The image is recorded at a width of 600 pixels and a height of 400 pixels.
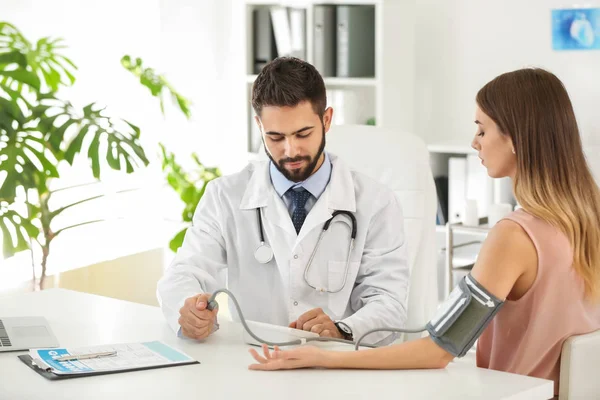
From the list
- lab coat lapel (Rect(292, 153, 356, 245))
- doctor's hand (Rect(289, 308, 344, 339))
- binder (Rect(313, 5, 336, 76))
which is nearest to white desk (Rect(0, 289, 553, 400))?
doctor's hand (Rect(289, 308, 344, 339))

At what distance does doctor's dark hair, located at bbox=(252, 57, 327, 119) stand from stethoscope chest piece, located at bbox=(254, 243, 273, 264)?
1.06ft

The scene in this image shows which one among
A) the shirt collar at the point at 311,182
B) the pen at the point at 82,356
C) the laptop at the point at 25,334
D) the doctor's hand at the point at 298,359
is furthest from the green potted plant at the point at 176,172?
the doctor's hand at the point at 298,359

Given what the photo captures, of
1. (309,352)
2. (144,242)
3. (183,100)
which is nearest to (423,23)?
(183,100)

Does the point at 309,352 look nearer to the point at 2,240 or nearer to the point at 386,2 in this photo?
the point at 2,240

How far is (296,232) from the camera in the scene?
211 centimetres

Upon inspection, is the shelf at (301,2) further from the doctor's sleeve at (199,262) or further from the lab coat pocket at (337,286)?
the lab coat pocket at (337,286)

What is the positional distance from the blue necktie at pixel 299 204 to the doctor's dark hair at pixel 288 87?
0.64 feet

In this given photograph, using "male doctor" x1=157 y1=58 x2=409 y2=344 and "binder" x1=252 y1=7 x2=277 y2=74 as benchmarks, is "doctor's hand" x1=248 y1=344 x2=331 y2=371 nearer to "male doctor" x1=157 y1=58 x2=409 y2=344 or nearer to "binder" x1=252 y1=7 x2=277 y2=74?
"male doctor" x1=157 y1=58 x2=409 y2=344

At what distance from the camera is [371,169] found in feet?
7.75

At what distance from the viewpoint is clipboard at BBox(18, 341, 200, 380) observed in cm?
154

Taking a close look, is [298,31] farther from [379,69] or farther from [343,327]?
[343,327]

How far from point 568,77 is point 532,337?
7.52ft

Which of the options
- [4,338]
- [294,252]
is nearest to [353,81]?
[294,252]

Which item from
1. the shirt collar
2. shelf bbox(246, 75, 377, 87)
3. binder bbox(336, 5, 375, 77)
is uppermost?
binder bbox(336, 5, 375, 77)
